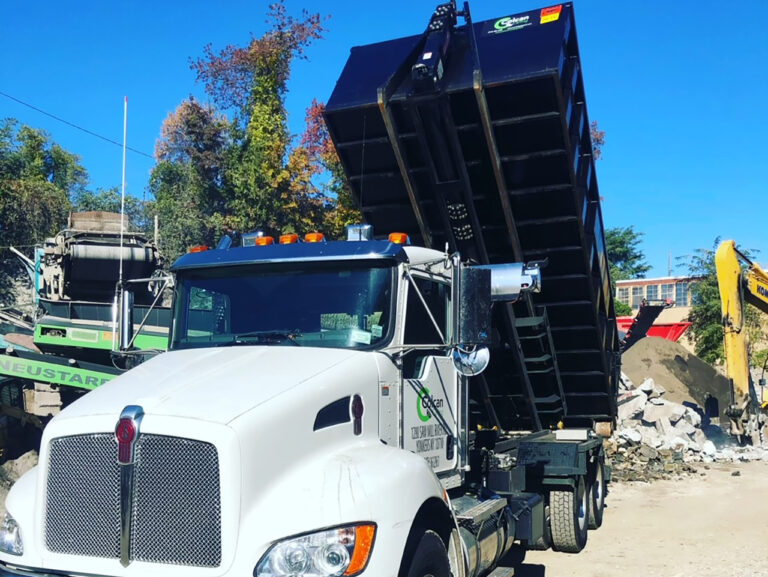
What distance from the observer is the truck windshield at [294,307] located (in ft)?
15.3

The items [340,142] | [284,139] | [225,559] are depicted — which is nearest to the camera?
[225,559]

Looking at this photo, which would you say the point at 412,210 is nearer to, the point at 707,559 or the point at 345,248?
the point at 345,248

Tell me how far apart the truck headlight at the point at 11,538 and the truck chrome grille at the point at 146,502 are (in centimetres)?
20

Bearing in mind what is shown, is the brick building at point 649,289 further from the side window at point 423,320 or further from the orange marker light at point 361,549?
the orange marker light at point 361,549

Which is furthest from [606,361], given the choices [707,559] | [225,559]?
[225,559]

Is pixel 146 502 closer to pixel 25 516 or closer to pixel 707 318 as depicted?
pixel 25 516

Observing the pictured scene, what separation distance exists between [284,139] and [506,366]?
17.6 m

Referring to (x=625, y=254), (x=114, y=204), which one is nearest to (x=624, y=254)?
(x=625, y=254)

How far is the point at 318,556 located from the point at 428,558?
88cm

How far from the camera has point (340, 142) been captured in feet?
24.2

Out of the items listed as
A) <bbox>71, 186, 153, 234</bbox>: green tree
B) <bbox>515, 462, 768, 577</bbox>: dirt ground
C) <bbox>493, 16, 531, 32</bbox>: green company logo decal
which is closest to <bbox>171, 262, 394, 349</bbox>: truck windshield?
<bbox>493, 16, 531, 32</bbox>: green company logo decal

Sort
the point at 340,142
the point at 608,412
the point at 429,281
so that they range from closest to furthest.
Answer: the point at 429,281
the point at 340,142
the point at 608,412

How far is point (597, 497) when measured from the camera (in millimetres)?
9438

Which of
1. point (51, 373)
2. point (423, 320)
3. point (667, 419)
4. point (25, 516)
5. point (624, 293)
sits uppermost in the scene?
point (624, 293)
